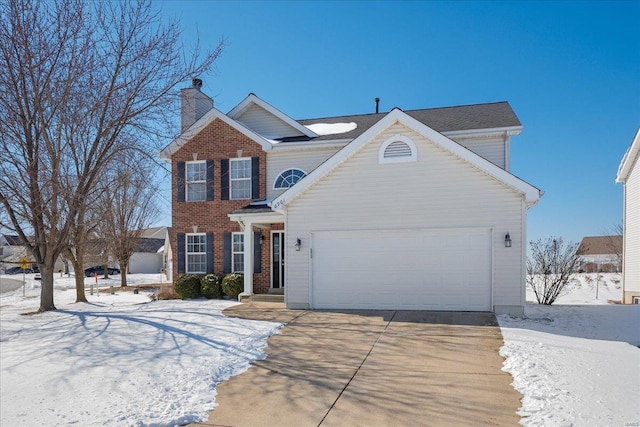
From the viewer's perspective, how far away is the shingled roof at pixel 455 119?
14.0 meters

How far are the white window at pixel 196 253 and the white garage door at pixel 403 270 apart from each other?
20.0ft

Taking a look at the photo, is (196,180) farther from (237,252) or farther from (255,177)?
(237,252)

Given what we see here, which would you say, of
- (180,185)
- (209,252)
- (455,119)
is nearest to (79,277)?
(180,185)

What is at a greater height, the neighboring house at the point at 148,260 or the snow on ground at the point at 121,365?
the snow on ground at the point at 121,365

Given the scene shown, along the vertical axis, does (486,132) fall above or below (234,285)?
above

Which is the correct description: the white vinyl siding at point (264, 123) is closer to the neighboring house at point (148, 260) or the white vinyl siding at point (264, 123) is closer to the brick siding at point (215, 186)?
the brick siding at point (215, 186)

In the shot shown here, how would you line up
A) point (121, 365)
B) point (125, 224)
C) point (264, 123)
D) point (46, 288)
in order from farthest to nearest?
1. point (125, 224)
2. point (264, 123)
3. point (46, 288)
4. point (121, 365)

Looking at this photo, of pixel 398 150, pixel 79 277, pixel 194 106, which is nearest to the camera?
pixel 398 150

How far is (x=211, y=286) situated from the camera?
15.2 meters

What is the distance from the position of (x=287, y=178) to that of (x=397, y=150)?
530cm

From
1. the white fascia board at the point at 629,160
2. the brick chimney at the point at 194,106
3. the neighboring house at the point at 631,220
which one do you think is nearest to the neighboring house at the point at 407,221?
the brick chimney at the point at 194,106

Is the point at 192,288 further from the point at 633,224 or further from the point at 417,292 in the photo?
the point at 633,224

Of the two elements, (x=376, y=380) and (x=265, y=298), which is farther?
(x=265, y=298)

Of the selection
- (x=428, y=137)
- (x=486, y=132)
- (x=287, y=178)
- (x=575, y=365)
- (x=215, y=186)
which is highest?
(x=486, y=132)
